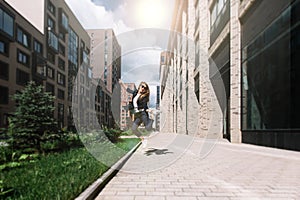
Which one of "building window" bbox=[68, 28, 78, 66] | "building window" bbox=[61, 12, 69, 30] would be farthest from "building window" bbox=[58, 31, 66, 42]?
"building window" bbox=[68, 28, 78, 66]

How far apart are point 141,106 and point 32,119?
12.0 ft

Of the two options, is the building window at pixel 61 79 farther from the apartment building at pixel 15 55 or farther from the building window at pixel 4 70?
the building window at pixel 4 70

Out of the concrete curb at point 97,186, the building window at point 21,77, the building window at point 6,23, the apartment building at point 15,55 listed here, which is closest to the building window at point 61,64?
the apartment building at point 15,55

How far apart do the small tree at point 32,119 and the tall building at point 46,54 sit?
1059 centimetres

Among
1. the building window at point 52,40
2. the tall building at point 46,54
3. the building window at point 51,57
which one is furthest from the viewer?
the building window at point 51,57

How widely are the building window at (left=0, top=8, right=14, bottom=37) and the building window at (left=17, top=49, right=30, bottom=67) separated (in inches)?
137

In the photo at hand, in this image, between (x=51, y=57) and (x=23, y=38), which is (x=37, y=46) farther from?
(x=51, y=57)

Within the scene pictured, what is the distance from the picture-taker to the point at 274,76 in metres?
12.3

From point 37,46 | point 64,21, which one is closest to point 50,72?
point 37,46

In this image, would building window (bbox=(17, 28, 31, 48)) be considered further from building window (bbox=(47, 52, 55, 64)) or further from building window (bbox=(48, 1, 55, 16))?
building window (bbox=(48, 1, 55, 16))

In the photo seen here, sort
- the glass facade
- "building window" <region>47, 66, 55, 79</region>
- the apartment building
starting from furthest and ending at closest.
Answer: "building window" <region>47, 66, 55, 79</region> → the apartment building → the glass facade

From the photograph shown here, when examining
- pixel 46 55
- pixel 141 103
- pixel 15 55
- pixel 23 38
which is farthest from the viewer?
pixel 46 55

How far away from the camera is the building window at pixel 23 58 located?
34625 millimetres

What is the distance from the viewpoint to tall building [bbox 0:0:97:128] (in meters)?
31.1
